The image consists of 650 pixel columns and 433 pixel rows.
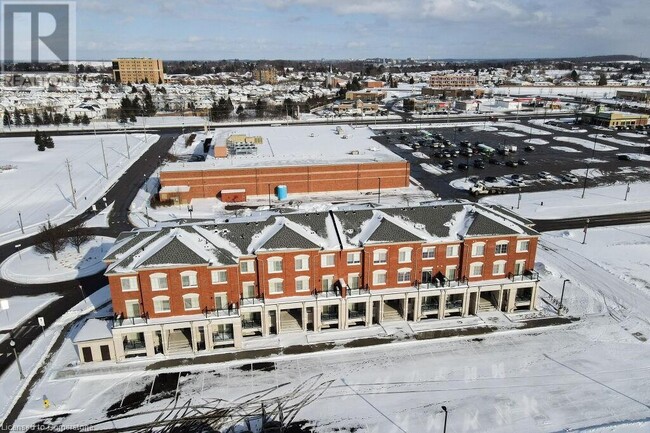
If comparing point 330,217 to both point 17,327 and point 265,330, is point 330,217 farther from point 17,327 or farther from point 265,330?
point 17,327

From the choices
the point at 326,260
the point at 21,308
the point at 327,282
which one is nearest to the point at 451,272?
the point at 327,282

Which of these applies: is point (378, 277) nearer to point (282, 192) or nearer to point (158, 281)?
point (158, 281)

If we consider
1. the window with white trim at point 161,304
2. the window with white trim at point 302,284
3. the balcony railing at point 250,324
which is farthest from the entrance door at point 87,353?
the window with white trim at point 302,284

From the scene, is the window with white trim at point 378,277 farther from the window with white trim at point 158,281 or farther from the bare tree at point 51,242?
the bare tree at point 51,242

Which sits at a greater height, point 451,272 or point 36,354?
point 451,272

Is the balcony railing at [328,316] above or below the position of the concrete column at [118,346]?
above

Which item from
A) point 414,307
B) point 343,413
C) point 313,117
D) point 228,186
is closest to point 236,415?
point 343,413

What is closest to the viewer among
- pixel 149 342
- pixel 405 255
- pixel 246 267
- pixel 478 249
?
pixel 149 342

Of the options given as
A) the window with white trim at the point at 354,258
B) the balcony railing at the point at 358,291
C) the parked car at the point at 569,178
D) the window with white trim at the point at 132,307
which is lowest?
the window with white trim at the point at 132,307
